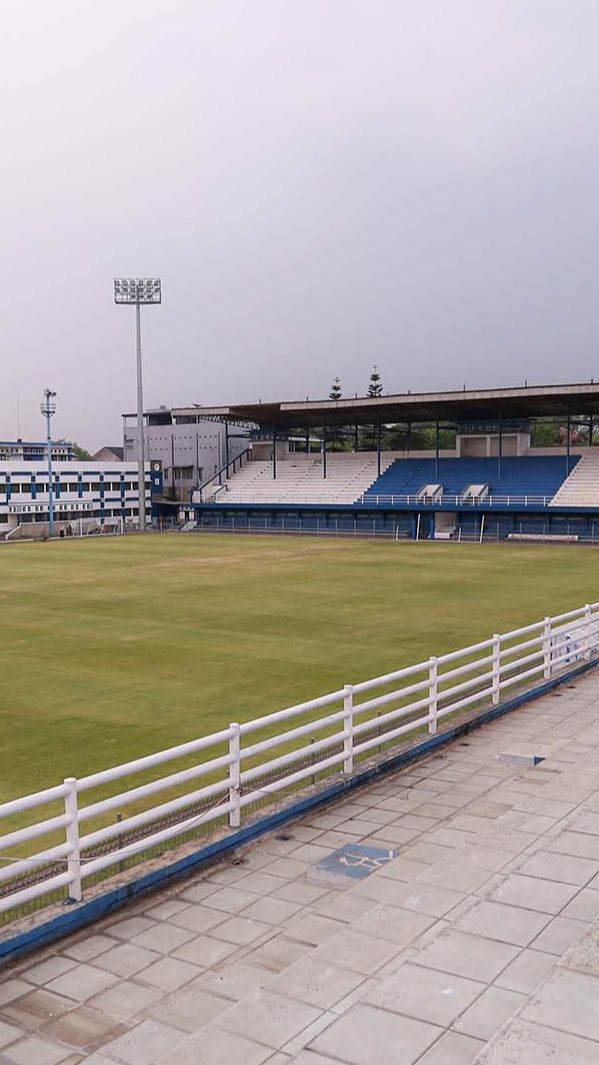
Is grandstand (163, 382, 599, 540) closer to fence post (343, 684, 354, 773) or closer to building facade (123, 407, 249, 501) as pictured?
building facade (123, 407, 249, 501)

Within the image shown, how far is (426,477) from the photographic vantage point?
75.0 metres

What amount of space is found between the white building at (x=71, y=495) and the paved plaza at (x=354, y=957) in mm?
69257

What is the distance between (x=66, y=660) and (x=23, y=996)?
607 inches

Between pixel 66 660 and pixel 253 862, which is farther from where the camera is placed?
pixel 66 660

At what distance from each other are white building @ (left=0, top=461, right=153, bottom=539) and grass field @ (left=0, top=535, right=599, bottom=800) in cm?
2894

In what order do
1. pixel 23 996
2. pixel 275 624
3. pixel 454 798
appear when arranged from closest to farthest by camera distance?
pixel 23 996 < pixel 454 798 < pixel 275 624

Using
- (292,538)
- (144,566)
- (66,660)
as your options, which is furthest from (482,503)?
(66,660)

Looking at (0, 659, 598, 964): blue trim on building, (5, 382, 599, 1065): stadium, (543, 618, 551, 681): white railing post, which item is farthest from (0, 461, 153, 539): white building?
(0, 659, 598, 964): blue trim on building

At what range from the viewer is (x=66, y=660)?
2120 centimetres

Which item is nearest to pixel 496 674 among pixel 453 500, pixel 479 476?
pixel 453 500

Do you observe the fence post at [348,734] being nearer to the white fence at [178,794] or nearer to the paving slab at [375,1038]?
the white fence at [178,794]

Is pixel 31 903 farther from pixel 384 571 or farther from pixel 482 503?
pixel 482 503

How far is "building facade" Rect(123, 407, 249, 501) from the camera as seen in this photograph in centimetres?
9219

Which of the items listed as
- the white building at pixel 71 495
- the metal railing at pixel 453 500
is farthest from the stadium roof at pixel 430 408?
the white building at pixel 71 495
